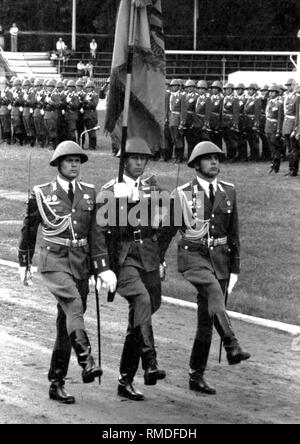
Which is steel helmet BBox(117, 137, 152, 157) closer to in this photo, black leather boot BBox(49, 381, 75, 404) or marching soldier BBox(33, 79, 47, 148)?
black leather boot BBox(49, 381, 75, 404)

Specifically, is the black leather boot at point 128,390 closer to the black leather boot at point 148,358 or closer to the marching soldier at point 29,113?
the black leather boot at point 148,358

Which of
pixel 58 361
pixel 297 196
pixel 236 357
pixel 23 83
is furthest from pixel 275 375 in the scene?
pixel 23 83

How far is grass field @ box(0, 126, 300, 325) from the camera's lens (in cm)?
1431

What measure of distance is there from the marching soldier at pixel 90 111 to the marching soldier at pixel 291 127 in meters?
8.96

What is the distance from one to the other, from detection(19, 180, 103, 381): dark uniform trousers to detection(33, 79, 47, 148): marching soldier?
2642cm

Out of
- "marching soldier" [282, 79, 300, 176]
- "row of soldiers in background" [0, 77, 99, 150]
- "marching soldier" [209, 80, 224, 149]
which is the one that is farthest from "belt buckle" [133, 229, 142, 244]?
"row of soldiers in background" [0, 77, 99, 150]

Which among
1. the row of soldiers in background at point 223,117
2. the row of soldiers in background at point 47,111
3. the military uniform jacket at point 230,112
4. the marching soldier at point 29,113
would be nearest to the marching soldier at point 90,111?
the row of soldiers in background at point 47,111

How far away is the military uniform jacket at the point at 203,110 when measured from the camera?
29.8 m

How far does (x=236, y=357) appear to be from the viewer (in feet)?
31.0

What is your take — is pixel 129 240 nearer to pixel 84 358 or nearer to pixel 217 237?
pixel 217 237

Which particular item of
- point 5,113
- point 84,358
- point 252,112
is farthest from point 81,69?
point 84,358

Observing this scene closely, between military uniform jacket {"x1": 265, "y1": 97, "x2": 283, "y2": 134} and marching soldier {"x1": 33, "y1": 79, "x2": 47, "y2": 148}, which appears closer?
military uniform jacket {"x1": 265, "y1": 97, "x2": 283, "y2": 134}

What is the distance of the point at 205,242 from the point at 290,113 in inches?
653
